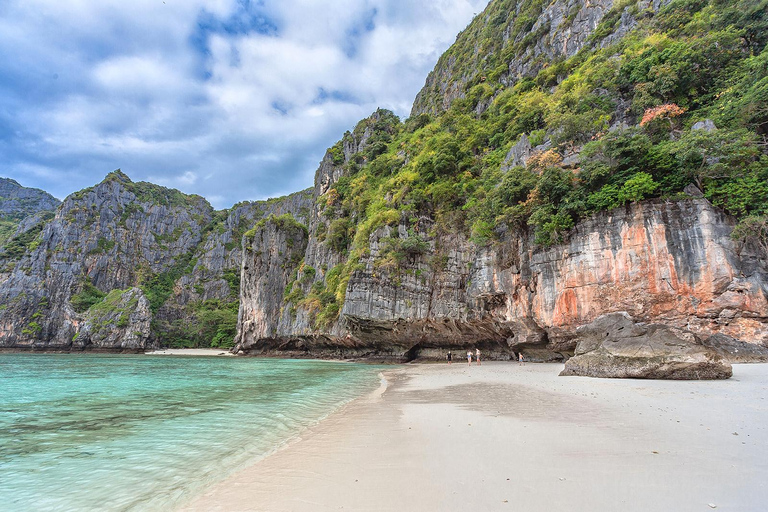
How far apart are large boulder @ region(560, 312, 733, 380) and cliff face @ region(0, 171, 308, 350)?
6640cm

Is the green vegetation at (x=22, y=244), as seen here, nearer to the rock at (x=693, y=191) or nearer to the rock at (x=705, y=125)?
the rock at (x=693, y=191)

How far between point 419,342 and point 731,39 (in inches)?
1099

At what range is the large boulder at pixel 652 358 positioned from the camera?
9.80 metres

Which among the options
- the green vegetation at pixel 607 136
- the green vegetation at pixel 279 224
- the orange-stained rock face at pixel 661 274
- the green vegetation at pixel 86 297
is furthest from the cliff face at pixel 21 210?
the orange-stained rock face at pixel 661 274

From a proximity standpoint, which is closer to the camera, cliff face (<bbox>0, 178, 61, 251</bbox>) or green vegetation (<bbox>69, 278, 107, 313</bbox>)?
green vegetation (<bbox>69, 278, 107, 313</bbox>)

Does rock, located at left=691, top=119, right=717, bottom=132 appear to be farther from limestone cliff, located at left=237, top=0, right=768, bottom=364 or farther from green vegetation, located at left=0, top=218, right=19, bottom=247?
green vegetation, located at left=0, top=218, right=19, bottom=247

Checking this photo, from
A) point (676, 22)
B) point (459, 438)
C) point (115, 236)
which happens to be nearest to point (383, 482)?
point (459, 438)

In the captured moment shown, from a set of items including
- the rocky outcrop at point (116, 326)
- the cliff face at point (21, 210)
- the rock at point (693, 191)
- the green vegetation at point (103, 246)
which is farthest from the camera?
the cliff face at point (21, 210)

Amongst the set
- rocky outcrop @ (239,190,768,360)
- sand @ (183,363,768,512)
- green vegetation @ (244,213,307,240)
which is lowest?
sand @ (183,363,768,512)

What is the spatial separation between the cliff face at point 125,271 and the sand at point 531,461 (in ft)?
224

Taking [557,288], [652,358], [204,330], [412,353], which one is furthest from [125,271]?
[652,358]

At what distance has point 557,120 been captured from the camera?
22141mm

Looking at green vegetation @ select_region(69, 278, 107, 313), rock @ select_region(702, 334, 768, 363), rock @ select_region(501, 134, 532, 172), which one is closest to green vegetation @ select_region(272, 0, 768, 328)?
rock @ select_region(501, 134, 532, 172)

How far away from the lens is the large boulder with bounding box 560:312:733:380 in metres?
9.80
